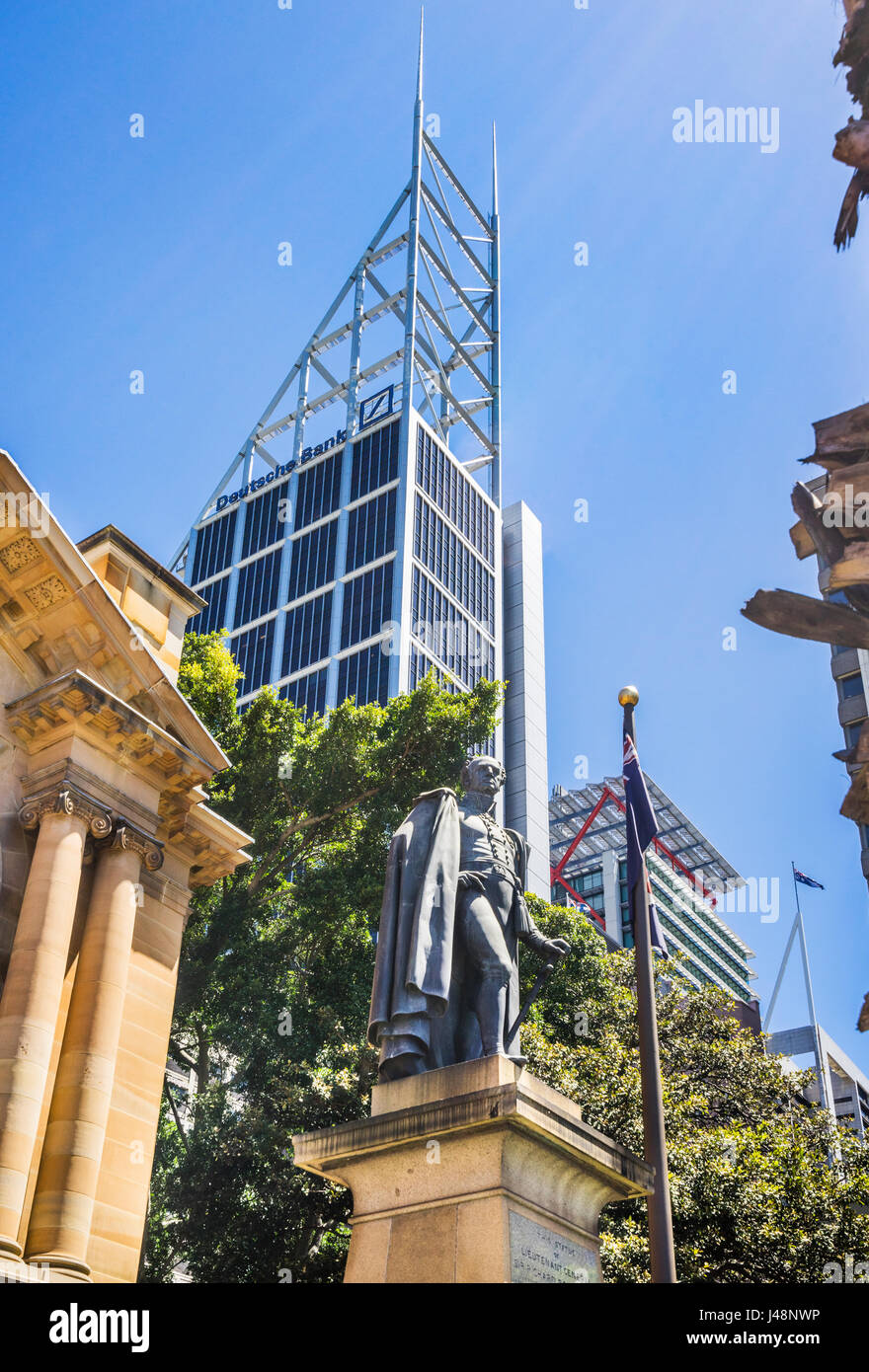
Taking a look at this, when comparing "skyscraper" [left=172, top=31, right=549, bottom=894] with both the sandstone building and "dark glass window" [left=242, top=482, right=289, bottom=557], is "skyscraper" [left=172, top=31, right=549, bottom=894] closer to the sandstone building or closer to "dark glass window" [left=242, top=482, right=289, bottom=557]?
"dark glass window" [left=242, top=482, right=289, bottom=557]

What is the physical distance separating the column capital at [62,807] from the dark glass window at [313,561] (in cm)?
9326

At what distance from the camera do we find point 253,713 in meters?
29.4

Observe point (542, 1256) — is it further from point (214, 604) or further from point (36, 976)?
point (214, 604)

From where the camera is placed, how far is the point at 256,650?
112562 millimetres

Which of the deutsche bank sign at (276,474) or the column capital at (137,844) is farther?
the deutsche bank sign at (276,474)

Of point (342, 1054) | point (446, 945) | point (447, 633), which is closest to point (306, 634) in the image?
point (447, 633)

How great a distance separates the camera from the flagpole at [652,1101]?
452 inches

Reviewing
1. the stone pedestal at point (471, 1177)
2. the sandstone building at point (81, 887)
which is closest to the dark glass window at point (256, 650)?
the sandstone building at point (81, 887)

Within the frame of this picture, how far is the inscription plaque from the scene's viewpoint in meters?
8.09

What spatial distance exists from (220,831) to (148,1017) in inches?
131

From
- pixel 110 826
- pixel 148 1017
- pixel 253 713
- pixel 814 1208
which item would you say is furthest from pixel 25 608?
pixel 814 1208

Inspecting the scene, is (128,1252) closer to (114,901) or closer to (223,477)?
(114,901)

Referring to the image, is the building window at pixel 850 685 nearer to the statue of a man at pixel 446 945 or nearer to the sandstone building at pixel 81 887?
the sandstone building at pixel 81 887

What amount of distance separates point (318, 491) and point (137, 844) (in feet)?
335
